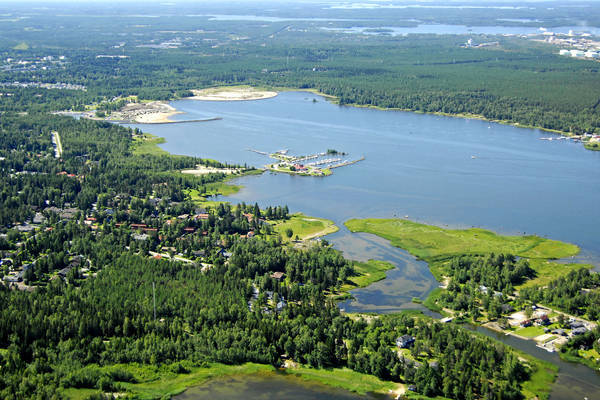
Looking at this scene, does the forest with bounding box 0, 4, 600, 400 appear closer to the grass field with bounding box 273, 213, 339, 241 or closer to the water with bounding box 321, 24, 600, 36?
the grass field with bounding box 273, 213, 339, 241

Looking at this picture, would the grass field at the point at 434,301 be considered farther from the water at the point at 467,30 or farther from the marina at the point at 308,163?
the water at the point at 467,30

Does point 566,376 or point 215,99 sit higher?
point 215,99

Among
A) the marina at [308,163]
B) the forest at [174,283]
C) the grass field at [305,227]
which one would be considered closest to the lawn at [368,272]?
the forest at [174,283]

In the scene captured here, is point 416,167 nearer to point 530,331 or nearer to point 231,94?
point 530,331

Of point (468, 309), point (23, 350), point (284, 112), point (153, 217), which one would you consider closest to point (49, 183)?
point (153, 217)

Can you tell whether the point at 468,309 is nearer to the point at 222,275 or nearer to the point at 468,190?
the point at 222,275

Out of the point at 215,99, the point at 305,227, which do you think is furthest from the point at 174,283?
the point at 215,99
